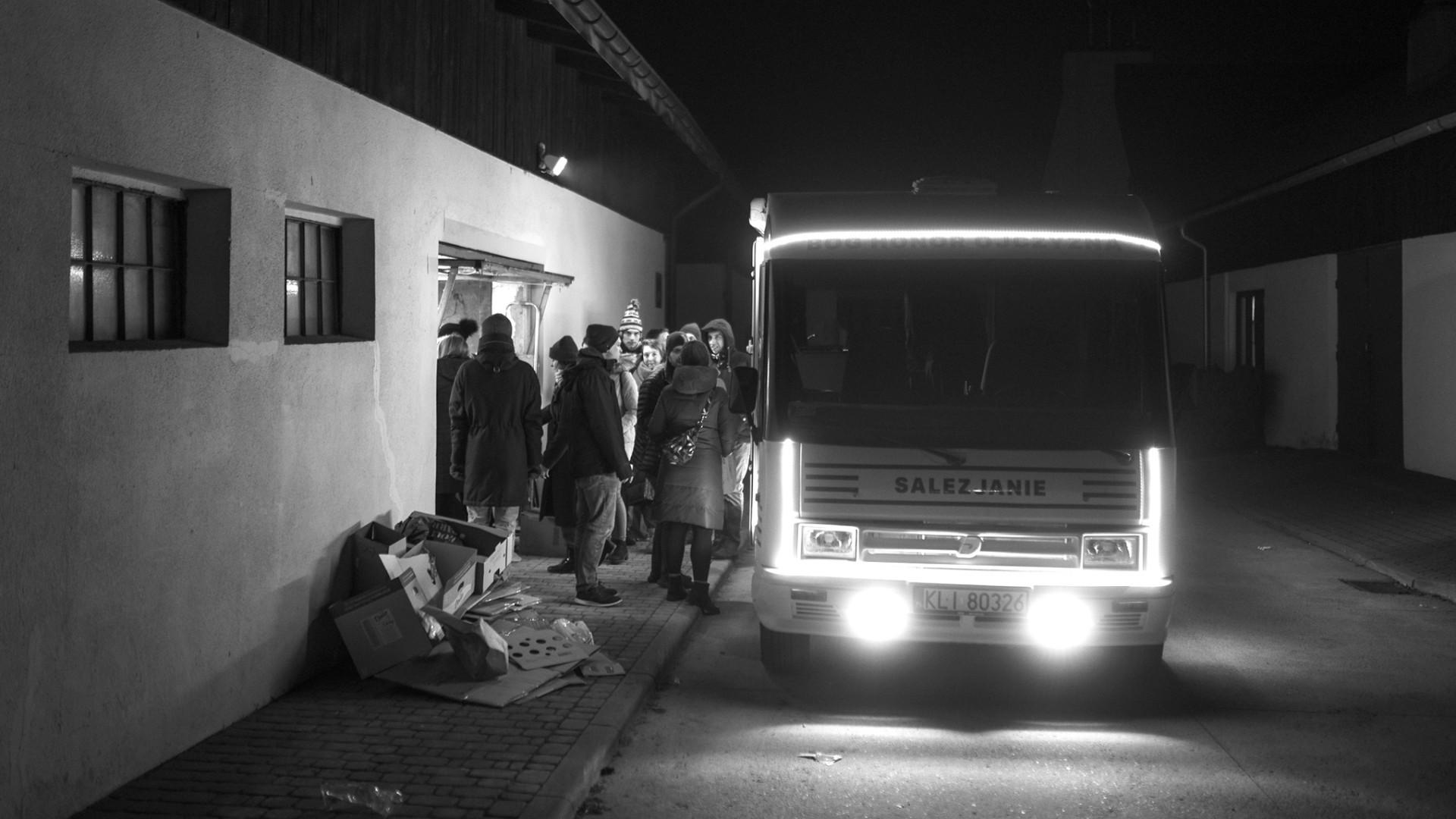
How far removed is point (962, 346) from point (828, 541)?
4.18 ft

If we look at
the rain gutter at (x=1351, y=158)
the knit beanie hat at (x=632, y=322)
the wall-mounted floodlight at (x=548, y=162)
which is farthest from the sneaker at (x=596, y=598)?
the rain gutter at (x=1351, y=158)

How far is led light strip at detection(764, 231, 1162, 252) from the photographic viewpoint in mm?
7020

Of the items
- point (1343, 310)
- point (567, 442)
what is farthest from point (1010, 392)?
point (1343, 310)

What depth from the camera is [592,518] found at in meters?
9.09

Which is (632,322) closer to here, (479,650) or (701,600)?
(701,600)

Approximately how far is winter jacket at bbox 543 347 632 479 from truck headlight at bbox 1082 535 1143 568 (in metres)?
3.44

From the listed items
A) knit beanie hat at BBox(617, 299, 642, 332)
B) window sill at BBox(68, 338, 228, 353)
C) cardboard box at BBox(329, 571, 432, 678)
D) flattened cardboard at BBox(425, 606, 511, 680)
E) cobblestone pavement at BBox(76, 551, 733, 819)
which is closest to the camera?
A: cobblestone pavement at BBox(76, 551, 733, 819)

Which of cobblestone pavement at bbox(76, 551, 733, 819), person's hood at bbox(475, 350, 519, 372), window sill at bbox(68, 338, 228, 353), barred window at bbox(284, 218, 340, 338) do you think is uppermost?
barred window at bbox(284, 218, 340, 338)

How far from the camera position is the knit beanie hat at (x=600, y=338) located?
9.06 meters

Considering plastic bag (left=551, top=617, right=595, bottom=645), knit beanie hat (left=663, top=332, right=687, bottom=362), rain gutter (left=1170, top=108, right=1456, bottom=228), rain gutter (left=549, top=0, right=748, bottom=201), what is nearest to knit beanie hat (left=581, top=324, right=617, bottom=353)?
knit beanie hat (left=663, top=332, right=687, bottom=362)

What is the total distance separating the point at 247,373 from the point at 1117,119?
→ 23.1m

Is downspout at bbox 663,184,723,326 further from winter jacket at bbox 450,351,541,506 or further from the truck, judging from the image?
the truck

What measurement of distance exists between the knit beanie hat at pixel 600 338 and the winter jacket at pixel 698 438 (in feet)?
1.76

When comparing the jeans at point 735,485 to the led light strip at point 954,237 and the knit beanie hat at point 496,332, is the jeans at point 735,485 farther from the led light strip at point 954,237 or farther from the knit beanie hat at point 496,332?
the led light strip at point 954,237
